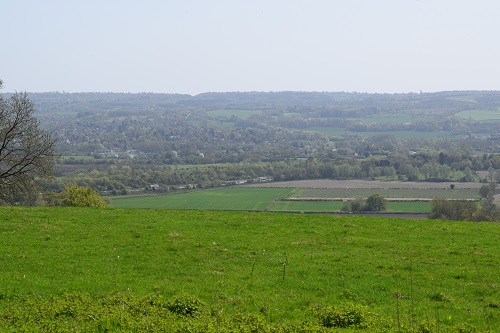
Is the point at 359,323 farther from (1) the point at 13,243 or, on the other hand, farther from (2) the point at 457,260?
(1) the point at 13,243

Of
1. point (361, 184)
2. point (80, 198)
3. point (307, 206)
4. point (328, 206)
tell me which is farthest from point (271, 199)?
point (80, 198)

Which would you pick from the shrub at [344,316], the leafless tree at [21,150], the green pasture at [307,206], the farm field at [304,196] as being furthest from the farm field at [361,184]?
the shrub at [344,316]

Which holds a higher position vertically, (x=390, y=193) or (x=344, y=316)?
(x=344, y=316)

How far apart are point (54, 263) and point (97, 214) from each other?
11803 mm

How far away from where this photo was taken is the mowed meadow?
13.2m

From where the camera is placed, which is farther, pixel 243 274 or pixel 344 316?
pixel 243 274

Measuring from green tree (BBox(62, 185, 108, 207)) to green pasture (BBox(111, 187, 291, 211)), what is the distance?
31.8m

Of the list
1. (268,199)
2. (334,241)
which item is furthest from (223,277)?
(268,199)

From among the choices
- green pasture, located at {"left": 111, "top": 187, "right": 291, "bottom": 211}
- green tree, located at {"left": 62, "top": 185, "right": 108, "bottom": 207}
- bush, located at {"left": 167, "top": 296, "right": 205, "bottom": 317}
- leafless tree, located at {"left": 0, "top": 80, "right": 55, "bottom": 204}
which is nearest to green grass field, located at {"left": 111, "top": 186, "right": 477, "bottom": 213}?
green pasture, located at {"left": 111, "top": 187, "right": 291, "bottom": 211}

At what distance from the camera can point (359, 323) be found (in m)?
13.2

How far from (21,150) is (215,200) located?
55.3m

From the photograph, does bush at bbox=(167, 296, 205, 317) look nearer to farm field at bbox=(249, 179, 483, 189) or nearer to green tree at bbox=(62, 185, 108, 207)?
green tree at bbox=(62, 185, 108, 207)

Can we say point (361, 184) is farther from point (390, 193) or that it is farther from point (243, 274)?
point (243, 274)

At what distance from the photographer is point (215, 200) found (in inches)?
3506
